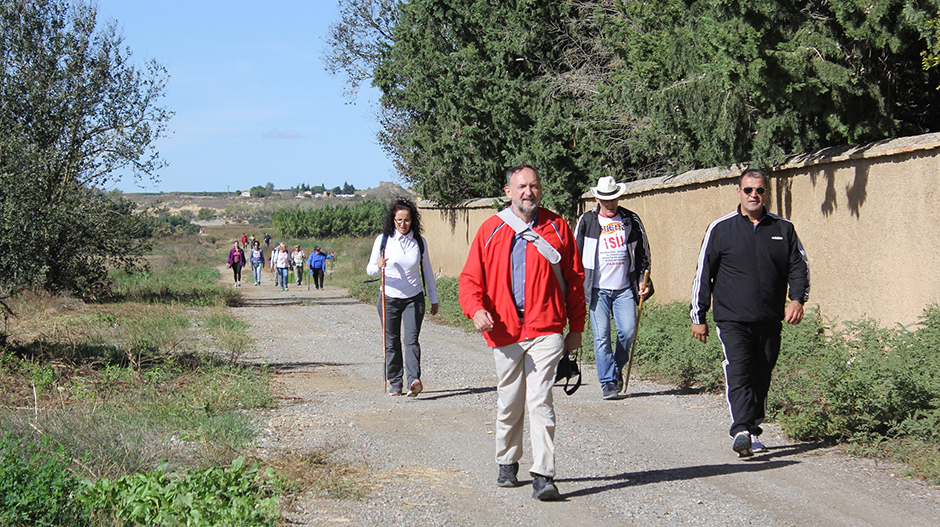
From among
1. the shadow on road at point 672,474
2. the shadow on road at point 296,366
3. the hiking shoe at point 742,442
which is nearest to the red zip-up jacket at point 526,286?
the shadow on road at point 672,474

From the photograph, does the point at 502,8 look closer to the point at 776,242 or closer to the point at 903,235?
the point at 903,235

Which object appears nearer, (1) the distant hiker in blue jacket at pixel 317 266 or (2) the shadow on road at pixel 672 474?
(2) the shadow on road at pixel 672 474

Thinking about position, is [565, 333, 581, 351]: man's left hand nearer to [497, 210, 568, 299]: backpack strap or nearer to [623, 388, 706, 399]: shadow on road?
[497, 210, 568, 299]: backpack strap

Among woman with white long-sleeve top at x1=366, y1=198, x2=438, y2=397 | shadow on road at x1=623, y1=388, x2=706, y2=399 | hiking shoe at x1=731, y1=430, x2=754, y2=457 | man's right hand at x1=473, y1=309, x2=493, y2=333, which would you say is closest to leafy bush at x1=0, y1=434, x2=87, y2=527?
man's right hand at x1=473, y1=309, x2=493, y2=333

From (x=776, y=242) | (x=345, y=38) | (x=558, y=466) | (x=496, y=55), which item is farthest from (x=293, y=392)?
(x=345, y=38)

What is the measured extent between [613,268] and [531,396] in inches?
141

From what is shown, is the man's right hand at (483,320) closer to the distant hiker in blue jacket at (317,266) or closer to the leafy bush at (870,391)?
the leafy bush at (870,391)

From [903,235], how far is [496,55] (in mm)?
12578

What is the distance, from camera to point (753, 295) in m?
6.38

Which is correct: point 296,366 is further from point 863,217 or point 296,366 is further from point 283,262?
point 283,262

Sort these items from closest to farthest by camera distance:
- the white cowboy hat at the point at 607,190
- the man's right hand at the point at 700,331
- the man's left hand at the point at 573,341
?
the man's left hand at the point at 573,341 < the man's right hand at the point at 700,331 < the white cowboy hat at the point at 607,190

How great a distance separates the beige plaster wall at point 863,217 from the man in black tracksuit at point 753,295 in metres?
2.40

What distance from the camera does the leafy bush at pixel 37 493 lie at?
15.8 ft

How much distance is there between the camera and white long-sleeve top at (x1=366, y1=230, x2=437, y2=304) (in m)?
9.17
